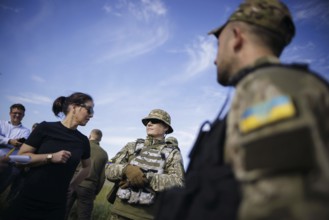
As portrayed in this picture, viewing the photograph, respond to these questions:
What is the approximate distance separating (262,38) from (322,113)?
70 centimetres

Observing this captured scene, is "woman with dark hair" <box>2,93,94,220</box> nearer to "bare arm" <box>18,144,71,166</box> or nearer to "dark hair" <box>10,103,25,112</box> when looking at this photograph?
"bare arm" <box>18,144,71,166</box>

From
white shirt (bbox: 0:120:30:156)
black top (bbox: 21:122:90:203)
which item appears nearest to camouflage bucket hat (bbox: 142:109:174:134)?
black top (bbox: 21:122:90:203)

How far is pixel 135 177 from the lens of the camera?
341cm

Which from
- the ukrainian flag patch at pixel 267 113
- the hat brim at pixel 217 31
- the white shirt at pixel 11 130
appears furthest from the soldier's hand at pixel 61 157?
the white shirt at pixel 11 130

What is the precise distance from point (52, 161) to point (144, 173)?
1.34 m

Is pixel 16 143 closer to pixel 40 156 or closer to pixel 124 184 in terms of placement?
pixel 40 156

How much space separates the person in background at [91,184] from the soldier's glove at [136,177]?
2701 millimetres

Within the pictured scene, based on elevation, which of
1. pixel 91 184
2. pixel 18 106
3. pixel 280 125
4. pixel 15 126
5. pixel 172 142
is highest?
pixel 18 106

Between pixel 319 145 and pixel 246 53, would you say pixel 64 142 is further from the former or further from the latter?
pixel 319 145

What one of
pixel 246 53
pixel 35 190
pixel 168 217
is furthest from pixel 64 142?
pixel 246 53

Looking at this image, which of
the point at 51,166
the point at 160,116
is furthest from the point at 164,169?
the point at 51,166

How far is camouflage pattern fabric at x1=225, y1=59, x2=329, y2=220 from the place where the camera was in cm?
72

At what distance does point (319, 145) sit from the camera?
2.48 feet

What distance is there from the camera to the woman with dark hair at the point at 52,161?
2795 mm
